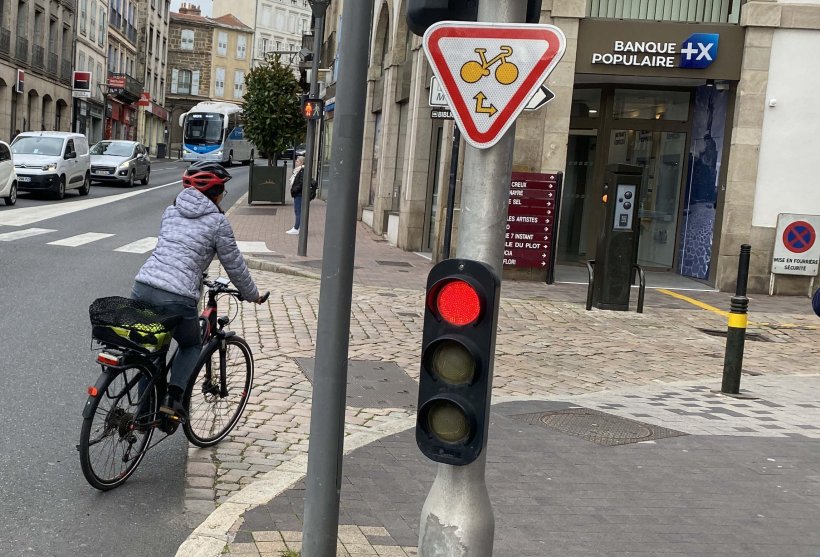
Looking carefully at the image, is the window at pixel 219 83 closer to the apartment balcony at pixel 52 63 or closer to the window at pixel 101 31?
the window at pixel 101 31

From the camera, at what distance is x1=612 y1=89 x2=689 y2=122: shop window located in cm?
1753

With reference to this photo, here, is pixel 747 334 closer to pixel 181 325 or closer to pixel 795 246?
pixel 795 246

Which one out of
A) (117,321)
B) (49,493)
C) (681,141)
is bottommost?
(49,493)

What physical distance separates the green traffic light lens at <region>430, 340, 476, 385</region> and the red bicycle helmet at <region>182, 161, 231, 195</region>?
264cm

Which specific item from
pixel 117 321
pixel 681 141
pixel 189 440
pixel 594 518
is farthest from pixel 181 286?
pixel 681 141

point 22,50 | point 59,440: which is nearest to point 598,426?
point 59,440

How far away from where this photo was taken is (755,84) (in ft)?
51.3

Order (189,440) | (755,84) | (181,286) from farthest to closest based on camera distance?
(755,84)
(189,440)
(181,286)

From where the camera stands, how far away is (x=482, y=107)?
10.5 feet

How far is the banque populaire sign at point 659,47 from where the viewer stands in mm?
15789

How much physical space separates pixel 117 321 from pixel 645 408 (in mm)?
4152

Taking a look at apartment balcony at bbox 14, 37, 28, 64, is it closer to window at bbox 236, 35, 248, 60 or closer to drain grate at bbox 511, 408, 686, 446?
drain grate at bbox 511, 408, 686, 446

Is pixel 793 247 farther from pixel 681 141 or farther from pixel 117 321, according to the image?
pixel 117 321

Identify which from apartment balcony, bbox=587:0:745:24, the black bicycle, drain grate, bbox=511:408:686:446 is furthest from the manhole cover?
apartment balcony, bbox=587:0:745:24
